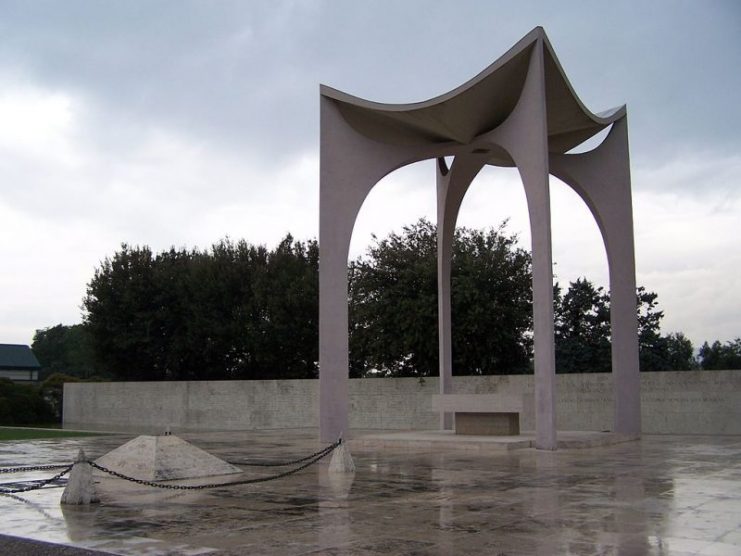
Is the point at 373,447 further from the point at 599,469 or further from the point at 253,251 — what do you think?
the point at 253,251

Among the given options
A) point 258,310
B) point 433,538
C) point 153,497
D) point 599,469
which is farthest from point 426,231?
→ point 433,538

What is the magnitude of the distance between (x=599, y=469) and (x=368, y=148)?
31.3 ft

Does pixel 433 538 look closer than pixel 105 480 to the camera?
Yes

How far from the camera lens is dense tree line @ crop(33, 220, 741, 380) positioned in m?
27.6

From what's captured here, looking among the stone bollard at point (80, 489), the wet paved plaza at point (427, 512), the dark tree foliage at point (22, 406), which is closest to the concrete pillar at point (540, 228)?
the wet paved plaza at point (427, 512)

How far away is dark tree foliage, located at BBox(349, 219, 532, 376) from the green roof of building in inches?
1769

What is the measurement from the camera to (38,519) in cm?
730

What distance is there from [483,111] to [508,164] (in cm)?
321

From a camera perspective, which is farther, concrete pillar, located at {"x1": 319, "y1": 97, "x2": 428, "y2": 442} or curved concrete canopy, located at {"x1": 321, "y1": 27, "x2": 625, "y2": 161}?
concrete pillar, located at {"x1": 319, "y1": 97, "x2": 428, "y2": 442}

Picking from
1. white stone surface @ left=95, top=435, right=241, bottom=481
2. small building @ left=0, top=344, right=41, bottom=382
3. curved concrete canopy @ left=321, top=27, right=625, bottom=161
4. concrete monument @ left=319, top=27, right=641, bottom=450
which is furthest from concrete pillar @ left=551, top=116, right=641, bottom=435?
small building @ left=0, top=344, right=41, bottom=382

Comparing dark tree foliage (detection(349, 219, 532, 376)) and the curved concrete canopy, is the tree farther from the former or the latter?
the curved concrete canopy

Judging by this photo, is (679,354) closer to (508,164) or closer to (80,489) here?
(508,164)

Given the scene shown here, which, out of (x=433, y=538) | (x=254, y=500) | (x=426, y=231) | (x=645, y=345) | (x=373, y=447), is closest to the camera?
(x=433, y=538)

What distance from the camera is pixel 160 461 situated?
33.8 ft
